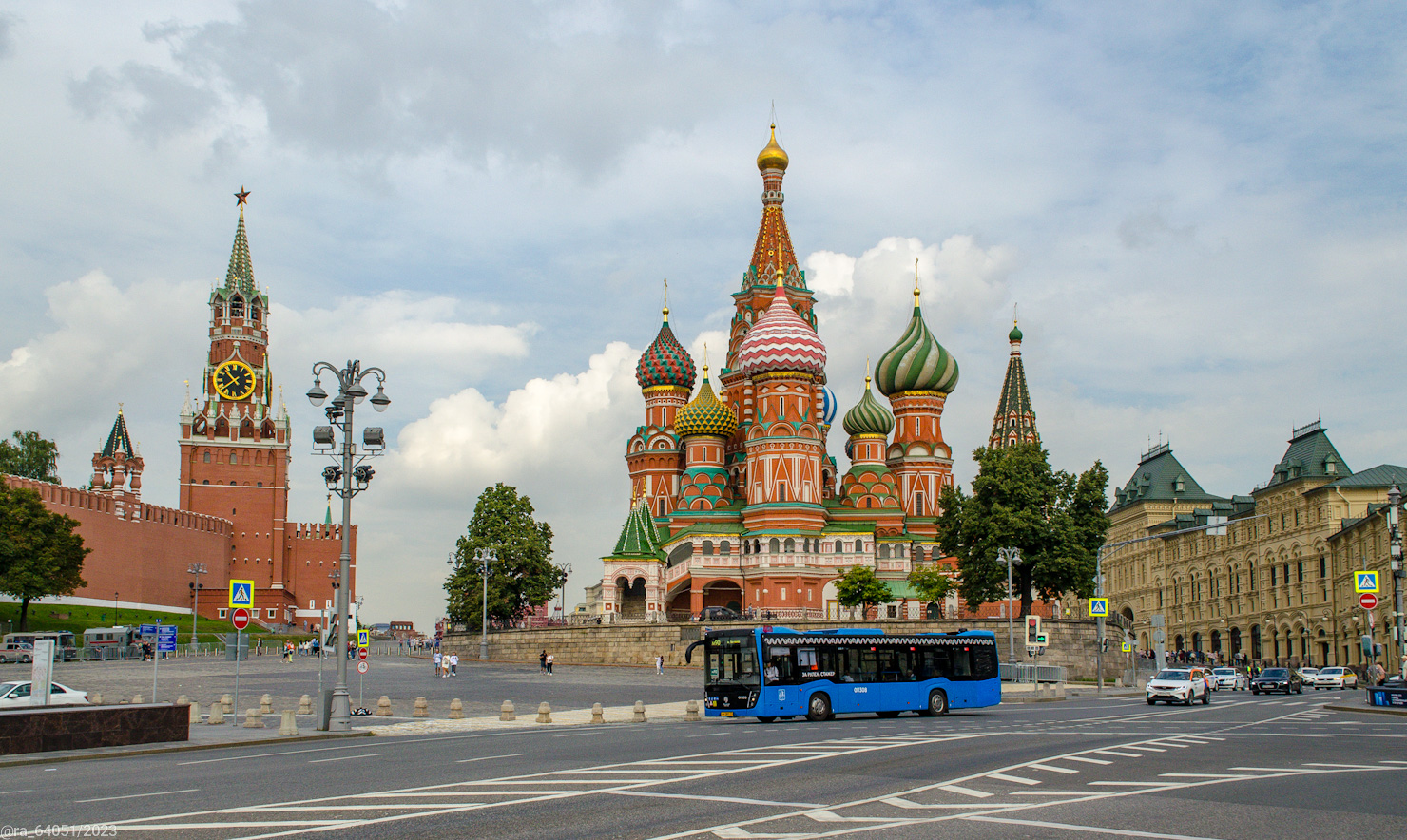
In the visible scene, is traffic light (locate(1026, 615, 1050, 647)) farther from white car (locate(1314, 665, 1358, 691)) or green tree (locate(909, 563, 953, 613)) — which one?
green tree (locate(909, 563, 953, 613))

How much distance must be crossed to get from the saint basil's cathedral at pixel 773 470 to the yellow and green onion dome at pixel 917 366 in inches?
3.6

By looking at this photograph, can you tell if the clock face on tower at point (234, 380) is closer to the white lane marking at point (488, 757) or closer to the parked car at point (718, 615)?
the parked car at point (718, 615)

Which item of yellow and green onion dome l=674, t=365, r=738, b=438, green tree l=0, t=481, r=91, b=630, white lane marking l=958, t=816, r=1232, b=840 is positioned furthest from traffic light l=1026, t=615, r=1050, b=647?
green tree l=0, t=481, r=91, b=630

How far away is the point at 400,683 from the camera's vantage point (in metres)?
47.1

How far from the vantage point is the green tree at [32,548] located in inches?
2729

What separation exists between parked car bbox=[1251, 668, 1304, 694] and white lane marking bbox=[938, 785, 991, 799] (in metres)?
40.7

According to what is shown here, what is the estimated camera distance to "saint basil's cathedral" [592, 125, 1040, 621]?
71.5 meters

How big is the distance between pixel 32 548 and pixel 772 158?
172 feet

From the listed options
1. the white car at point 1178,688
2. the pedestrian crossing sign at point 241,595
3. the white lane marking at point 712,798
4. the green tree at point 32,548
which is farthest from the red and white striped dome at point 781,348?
the white lane marking at point 712,798

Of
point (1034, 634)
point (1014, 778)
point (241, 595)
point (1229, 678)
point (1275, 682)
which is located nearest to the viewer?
point (1014, 778)

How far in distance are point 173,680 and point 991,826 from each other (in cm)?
4015

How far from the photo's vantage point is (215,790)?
14.4 meters

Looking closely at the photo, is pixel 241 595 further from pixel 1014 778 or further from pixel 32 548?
pixel 32 548

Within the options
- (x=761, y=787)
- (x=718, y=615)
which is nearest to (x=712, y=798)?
(x=761, y=787)
